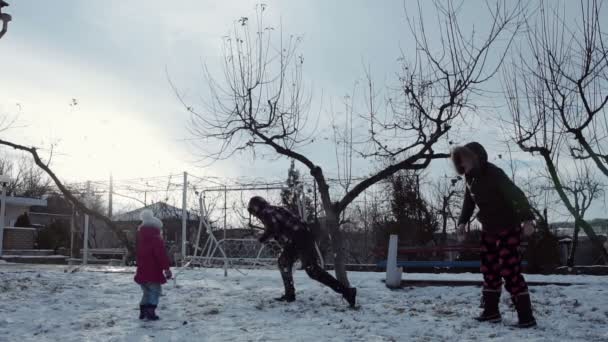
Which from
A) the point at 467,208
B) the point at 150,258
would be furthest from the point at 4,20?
the point at 467,208

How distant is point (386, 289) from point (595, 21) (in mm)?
4926

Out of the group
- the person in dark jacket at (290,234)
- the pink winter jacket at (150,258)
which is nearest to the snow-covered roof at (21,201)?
the pink winter jacket at (150,258)

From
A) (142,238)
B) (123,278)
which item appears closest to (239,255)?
(123,278)

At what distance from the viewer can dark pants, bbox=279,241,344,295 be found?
6176 mm

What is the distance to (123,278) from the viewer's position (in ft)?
34.0

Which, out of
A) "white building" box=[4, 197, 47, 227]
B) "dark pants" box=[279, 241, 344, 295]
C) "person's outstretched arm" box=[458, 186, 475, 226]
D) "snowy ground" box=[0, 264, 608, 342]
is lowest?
"snowy ground" box=[0, 264, 608, 342]

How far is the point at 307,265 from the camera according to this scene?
6277mm

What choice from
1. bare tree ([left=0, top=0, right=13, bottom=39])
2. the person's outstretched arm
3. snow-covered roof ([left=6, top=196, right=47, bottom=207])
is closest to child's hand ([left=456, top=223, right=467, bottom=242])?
the person's outstretched arm

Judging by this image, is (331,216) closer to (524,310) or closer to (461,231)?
(461,231)

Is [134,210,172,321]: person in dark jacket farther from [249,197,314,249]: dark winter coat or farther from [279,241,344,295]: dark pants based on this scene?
[279,241,344,295]: dark pants

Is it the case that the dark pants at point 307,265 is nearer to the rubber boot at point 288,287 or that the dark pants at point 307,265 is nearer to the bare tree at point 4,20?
the rubber boot at point 288,287

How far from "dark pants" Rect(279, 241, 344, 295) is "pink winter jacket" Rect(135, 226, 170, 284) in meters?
1.47

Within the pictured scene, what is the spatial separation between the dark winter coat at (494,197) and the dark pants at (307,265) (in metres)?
1.88

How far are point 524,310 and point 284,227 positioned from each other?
273cm
